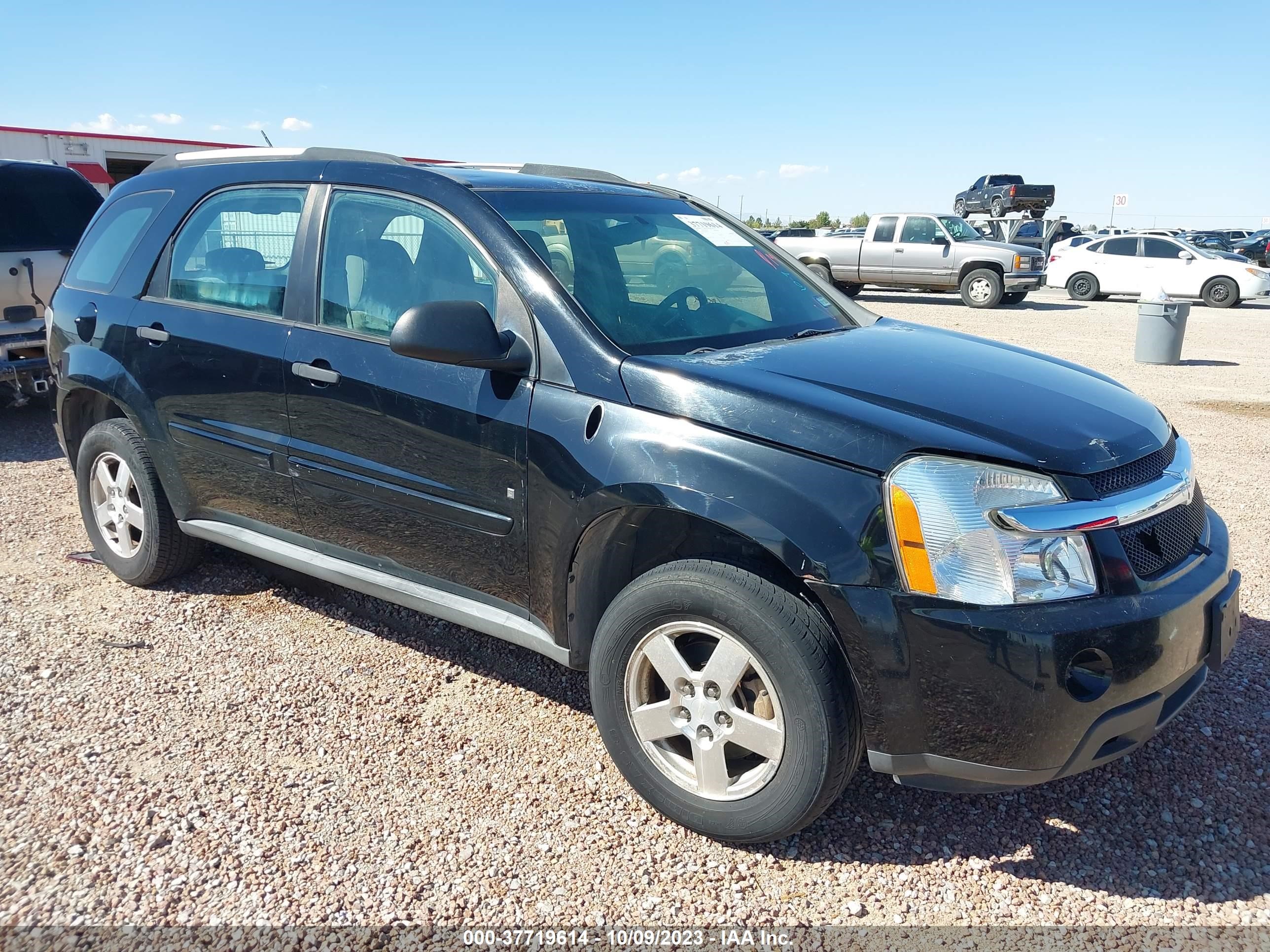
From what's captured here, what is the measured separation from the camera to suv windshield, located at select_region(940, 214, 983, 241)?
20.6 metres

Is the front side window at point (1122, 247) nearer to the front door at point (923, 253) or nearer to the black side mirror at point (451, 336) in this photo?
the front door at point (923, 253)

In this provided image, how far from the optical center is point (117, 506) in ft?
14.8

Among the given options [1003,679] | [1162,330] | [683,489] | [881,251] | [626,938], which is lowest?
[626,938]

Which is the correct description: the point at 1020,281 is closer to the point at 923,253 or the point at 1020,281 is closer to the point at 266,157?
the point at 923,253

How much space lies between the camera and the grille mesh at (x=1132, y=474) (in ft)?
8.23

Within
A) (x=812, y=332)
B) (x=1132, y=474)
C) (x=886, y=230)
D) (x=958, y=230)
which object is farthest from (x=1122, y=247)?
(x=1132, y=474)

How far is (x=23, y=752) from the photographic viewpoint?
3.17m

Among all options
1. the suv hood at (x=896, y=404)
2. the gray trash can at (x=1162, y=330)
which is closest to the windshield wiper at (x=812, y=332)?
the suv hood at (x=896, y=404)

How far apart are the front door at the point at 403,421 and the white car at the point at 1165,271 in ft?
74.2

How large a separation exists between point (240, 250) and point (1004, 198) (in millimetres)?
30834

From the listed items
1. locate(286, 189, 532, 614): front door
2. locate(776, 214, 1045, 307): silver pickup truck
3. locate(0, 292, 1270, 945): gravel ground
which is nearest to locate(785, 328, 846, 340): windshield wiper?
locate(286, 189, 532, 614): front door

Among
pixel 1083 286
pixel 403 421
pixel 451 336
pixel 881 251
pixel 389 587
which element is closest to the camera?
pixel 451 336

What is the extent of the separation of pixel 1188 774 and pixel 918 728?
135 centimetres

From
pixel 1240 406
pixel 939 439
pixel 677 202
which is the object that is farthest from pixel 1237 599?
pixel 1240 406
